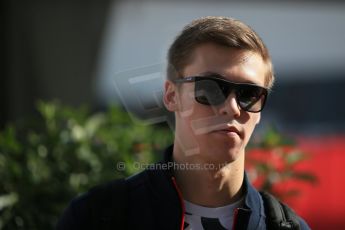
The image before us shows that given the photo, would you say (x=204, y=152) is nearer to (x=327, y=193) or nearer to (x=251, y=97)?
(x=251, y=97)

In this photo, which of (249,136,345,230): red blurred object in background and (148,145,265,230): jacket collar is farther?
(249,136,345,230): red blurred object in background

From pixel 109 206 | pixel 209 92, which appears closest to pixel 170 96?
pixel 209 92

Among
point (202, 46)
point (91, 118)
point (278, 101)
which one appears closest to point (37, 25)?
point (91, 118)

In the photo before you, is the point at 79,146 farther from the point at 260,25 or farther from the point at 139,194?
the point at 260,25

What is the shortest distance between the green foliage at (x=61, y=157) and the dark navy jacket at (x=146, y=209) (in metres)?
1.07

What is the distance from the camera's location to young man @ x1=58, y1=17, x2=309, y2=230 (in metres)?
2.01

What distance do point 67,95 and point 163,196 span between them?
4822 millimetres

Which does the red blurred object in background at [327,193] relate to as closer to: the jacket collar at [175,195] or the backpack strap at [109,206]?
the jacket collar at [175,195]

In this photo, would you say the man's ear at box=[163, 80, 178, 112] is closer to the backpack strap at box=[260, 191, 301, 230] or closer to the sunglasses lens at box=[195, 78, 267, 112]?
the sunglasses lens at box=[195, 78, 267, 112]

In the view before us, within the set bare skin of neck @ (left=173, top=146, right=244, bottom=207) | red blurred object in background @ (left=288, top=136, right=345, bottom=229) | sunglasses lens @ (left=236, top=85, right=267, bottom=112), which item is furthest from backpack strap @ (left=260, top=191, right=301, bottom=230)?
red blurred object in background @ (left=288, top=136, right=345, bottom=229)

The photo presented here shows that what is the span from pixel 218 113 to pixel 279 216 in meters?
0.42

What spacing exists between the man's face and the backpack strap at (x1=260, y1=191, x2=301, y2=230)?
0.23 meters

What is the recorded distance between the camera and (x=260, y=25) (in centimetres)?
1009

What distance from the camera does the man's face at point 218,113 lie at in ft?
6.61
